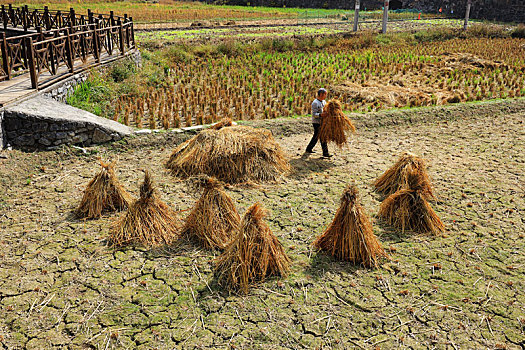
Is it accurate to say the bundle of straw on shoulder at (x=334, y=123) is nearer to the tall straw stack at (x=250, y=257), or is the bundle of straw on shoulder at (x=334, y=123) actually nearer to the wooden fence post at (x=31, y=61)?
the tall straw stack at (x=250, y=257)

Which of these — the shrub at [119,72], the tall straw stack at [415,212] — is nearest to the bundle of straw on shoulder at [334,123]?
the tall straw stack at [415,212]

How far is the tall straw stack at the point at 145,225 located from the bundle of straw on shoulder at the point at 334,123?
10.3ft

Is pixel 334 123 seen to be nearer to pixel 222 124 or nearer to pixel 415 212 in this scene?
pixel 222 124

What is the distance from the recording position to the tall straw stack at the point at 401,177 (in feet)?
18.9

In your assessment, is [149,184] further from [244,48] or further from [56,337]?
[244,48]

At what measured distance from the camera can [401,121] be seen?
9289 millimetres

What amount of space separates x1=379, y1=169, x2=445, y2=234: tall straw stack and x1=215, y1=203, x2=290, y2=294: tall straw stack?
176 cm

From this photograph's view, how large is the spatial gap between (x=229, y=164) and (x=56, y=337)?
134 inches

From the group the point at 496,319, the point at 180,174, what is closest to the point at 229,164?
the point at 180,174

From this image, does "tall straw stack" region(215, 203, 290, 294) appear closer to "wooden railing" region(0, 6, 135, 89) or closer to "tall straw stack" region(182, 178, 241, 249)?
"tall straw stack" region(182, 178, 241, 249)

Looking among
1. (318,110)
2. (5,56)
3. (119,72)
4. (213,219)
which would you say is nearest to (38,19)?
(119,72)

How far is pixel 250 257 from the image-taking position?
13.2ft

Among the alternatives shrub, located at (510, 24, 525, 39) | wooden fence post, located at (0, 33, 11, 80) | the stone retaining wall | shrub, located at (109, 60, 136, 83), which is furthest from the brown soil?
shrub, located at (510, 24, 525, 39)

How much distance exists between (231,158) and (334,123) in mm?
1760
